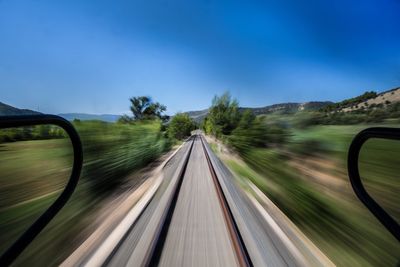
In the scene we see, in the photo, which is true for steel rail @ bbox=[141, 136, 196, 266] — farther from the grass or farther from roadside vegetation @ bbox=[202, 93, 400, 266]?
roadside vegetation @ bbox=[202, 93, 400, 266]

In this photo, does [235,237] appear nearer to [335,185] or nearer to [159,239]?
[159,239]

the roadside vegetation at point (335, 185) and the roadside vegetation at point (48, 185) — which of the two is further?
the roadside vegetation at point (48, 185)

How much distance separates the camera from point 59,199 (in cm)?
180

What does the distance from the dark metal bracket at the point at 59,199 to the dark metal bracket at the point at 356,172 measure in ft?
6.63

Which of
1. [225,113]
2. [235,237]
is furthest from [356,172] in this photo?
[225,113]

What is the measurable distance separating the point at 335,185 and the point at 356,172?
3321 millimetres

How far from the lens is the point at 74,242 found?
13.4ft

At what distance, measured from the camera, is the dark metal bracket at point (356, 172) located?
1273 mm

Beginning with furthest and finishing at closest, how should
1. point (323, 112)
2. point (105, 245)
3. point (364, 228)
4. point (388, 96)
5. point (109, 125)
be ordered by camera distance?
point (109, 125) < point (323, 112) < point (388, 96) < point (105, 245) < point (364, 228)

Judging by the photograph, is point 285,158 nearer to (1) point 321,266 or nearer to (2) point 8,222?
(1) point 321,266

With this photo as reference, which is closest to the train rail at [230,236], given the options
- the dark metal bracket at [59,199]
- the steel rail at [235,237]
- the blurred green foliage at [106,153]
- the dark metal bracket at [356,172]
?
the steel rail at [235,237]

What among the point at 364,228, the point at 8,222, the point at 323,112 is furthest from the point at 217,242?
the point at 323,112

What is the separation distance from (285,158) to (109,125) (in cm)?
720

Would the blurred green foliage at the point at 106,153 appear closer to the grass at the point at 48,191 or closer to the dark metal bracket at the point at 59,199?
the grass at the point at 48,191
